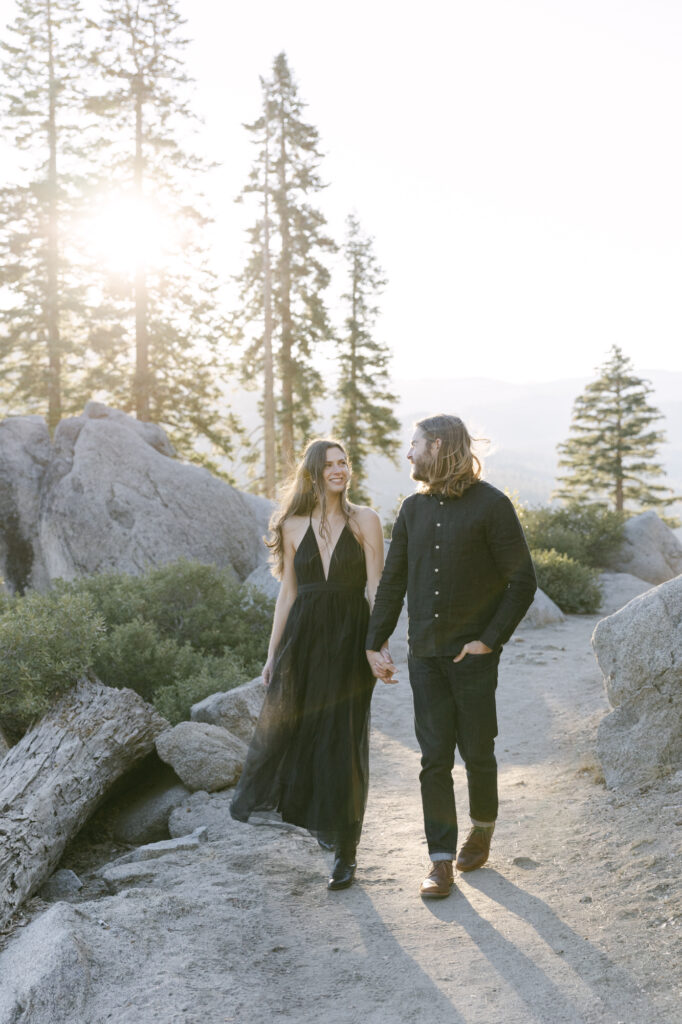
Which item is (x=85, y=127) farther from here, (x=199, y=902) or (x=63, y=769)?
(x=199, y=902)

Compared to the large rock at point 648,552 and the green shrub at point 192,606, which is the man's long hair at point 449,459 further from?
the large rock at point 648,552

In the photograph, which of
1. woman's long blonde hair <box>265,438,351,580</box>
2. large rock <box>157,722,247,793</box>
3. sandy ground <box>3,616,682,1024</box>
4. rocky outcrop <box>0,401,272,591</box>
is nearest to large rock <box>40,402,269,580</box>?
rocky outcrop <box>0,401,272,591</box>

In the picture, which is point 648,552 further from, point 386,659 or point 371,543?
point 386,659

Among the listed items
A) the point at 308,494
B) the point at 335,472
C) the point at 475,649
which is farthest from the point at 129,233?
the point at 475,649

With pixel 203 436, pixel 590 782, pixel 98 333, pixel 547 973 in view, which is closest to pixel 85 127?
pixel 98 333

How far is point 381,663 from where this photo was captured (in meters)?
4.50

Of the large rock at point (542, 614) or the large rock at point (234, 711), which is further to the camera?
the large rock at point (542, 614)

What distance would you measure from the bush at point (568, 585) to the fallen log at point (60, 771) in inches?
366

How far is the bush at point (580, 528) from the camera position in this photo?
17453 mm

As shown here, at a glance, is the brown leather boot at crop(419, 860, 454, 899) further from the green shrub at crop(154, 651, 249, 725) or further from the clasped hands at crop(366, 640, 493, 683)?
the green shrub at crop(154, 651, 249, 725)

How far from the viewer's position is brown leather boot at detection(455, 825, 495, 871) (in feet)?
15.2

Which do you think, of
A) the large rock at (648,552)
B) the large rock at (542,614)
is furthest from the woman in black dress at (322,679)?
the large rock at (648,552)

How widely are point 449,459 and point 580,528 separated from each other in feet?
50.3

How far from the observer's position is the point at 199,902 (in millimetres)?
4562
